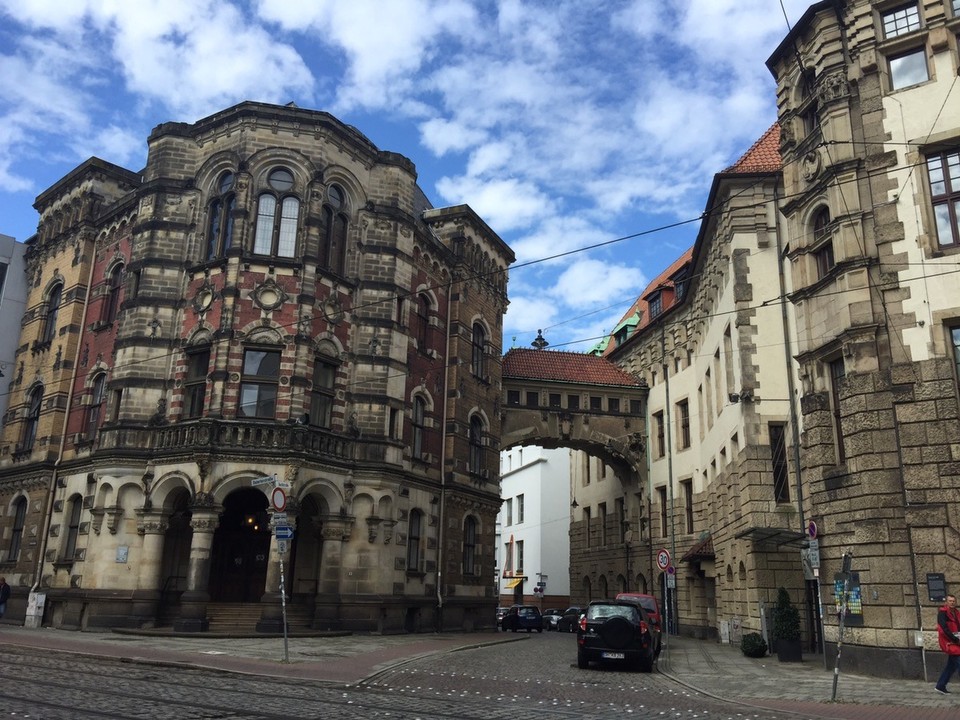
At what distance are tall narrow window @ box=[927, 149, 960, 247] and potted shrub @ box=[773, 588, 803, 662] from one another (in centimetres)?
1040

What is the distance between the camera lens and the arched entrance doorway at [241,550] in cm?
2828

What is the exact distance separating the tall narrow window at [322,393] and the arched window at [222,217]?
17.2 feet

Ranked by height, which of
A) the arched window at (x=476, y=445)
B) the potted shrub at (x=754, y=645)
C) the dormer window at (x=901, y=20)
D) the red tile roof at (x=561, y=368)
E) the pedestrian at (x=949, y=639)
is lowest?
the potted shrub at (x=754, y=645)

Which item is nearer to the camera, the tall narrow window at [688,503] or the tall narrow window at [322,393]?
the tall narrow window at [322,393]

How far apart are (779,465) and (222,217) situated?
20.6 meters

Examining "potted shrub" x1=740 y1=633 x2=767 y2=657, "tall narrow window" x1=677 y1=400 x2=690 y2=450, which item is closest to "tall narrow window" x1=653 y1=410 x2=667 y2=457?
"tall narrow window" x1=677 y1=400 x2=690 y2=450

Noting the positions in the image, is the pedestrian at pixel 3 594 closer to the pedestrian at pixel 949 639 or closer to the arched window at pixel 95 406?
the arched window at pixel 95 406

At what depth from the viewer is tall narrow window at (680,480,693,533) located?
126 feet

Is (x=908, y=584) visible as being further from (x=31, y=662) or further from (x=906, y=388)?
(x=31, y=662)

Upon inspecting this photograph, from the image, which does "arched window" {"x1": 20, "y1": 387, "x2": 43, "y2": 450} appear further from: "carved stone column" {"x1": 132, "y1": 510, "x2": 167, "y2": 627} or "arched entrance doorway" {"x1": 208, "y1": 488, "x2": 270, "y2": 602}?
"arched entrance doorway" {"x1": 208, "y1": 488, "x2": 270, "y2": 602}

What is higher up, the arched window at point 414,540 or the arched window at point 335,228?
the arched window at point 335,228

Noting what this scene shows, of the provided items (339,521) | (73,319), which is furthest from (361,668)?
(73,319)

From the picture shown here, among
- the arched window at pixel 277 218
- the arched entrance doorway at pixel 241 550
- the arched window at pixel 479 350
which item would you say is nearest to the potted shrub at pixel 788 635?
the arched entrance doorway at pixel 241 550

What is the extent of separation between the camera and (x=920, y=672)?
1678 centimetres
